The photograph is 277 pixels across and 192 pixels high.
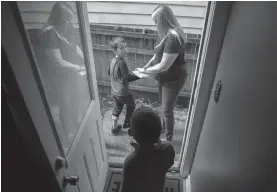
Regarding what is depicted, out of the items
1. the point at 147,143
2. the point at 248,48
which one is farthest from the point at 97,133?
the point at 248,48

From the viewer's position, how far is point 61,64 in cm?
135

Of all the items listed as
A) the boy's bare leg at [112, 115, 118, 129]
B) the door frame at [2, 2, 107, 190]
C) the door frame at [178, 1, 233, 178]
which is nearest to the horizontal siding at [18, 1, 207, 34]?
the boy's bare leg at [112, 115, 118, 129]

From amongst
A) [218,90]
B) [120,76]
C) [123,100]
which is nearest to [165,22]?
[120,76]

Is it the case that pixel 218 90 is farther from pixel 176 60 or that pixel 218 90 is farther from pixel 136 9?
pixel 136 9

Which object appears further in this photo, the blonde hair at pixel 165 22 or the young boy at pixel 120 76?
the young boy at pixel 120 76

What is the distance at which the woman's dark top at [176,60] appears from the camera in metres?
2.12

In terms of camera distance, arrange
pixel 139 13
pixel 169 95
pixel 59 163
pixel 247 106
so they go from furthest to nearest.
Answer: pixel 139 13, pixel 169 95, pixel 59 163, pixel 247 106

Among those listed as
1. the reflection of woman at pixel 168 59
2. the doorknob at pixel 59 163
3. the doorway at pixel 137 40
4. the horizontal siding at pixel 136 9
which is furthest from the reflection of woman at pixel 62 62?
the horizontal siding at pixel 136 9

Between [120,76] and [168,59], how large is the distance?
0.60 meters

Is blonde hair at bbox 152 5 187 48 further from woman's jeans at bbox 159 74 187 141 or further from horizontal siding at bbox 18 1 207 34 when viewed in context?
horizontal siding at bbox 18 1 207 34

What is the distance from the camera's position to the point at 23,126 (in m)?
0.97

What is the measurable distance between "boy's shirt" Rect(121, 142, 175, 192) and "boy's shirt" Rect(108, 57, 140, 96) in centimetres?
126

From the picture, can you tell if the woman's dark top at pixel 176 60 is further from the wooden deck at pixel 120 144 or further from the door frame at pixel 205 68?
the wooden deck at pixel 120 144

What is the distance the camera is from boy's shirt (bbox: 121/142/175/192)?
131cm
